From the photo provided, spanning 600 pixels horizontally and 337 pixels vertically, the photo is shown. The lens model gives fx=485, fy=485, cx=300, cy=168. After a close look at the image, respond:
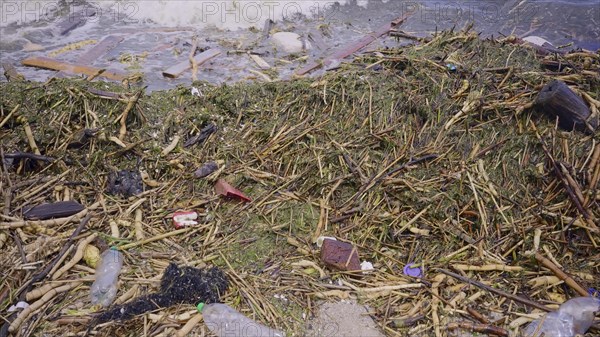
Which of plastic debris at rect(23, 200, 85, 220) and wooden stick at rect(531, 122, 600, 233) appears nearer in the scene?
wooden stick at rect(531, 122, 600, 233)

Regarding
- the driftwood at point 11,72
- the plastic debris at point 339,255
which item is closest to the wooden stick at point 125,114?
the driftwood at point 11,72

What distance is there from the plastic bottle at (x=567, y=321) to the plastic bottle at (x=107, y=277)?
2.88 metres

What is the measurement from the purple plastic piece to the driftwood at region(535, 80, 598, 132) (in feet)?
6.97

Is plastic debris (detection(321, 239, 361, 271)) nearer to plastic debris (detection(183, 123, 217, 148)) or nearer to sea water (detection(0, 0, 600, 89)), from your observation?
plastic debris (detection(183, 123, 217, 148))

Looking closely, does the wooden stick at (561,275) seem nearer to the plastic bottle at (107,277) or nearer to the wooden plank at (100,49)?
the plastic bottle at (107,277)

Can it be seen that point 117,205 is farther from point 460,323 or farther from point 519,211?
point 519,211

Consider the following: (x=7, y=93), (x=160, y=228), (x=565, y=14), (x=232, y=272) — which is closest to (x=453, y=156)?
(x=232, y=272)

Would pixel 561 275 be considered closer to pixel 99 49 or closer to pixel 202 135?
pixel 202 135

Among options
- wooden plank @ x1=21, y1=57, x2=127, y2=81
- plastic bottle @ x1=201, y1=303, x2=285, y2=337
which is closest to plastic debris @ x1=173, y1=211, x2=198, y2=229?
plastic bottle @ x1=201, y1=303, x2=285, y2=337

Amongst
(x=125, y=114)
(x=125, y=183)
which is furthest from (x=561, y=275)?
(x=125, y=114)

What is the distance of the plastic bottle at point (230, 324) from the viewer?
10.6ft

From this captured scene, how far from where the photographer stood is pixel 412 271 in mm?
3713

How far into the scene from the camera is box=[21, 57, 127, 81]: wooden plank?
22.0ft

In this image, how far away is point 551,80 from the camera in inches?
193
